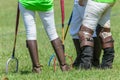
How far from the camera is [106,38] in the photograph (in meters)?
8.22

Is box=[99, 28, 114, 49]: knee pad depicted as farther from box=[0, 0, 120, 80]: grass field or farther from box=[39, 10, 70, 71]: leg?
box=[39, 10, 70, 71]: leg

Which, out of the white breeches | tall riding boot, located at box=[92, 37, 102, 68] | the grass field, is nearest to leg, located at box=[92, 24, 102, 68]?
tall riding boot, located at box=[92, 37, 102, 68]

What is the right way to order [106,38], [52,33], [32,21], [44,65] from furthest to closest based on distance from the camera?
[44,65] < [106,38] < [52,33] < [32,21]

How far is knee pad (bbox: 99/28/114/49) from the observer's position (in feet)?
26.9

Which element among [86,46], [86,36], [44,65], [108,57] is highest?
[86,36]

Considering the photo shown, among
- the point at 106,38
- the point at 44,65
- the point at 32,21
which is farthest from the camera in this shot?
the point at 44,65

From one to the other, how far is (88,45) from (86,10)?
564 mm

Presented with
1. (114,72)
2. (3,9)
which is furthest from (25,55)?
(3,9)

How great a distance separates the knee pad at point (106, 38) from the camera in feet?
26.9

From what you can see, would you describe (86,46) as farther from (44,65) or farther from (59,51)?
(44,65)

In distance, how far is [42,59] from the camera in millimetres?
10297

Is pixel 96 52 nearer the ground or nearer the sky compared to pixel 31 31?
nearer the ground

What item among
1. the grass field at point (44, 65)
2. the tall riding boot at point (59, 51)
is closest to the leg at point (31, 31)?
the grass field at point (44, 65)

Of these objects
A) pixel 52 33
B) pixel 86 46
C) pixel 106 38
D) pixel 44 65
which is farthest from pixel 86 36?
pixel 44 65
